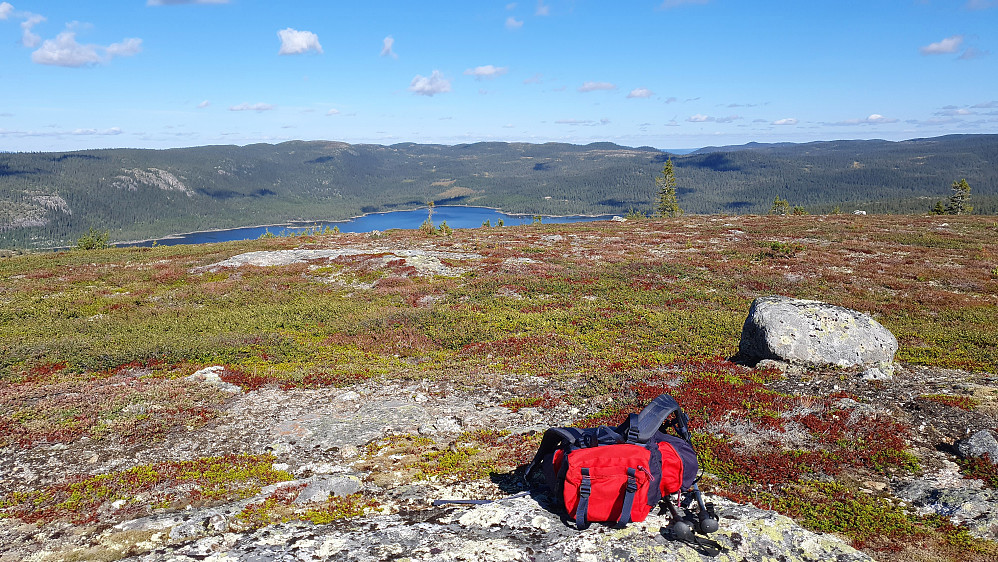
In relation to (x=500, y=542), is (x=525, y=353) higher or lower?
lower

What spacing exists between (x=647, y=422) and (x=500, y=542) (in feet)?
8.66

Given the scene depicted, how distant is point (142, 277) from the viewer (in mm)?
33156

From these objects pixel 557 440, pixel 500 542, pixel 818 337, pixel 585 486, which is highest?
pixel 557 440

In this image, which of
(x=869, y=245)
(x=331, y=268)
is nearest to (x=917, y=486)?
(x=331, y=268)

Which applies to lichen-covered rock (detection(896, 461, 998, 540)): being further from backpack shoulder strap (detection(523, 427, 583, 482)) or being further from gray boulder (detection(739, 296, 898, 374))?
gray boulder (detection(739, 296, 898, 374))

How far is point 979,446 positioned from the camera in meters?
8.38

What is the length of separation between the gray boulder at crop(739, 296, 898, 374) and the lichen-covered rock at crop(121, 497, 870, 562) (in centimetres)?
831

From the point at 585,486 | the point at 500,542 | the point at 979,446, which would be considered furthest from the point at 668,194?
the point at 500,542

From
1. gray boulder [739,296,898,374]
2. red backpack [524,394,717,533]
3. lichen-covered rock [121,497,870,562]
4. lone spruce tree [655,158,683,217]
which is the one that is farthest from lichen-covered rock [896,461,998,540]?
lone spruce tree [655,158,683,217]

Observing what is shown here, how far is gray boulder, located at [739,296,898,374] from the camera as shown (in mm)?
13578

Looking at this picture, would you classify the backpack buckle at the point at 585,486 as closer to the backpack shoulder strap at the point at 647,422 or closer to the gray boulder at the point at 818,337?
the backpack shoulder strap at the point at 647,422

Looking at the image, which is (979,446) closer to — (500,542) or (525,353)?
(500,542)

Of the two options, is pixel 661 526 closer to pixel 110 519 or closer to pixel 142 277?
pixel 110 519

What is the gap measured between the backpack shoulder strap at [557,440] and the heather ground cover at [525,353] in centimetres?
141
